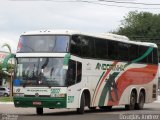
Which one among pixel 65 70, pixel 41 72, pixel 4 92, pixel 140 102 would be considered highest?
pixel 65 70

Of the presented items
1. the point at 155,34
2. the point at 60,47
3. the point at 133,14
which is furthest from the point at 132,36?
the point at 60,47

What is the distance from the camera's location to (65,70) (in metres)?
25.1

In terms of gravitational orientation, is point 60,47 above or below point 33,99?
above

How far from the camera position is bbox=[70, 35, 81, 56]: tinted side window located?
84.4ft

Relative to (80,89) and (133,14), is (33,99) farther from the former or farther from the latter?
(133,14)

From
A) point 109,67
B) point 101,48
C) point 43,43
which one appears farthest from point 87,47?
point 109,67

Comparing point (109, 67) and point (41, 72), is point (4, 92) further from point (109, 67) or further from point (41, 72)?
point (41, 72)

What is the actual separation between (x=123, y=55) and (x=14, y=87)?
754 centimetres

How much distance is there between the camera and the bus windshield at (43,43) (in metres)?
25.6

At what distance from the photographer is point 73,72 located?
2575 centimetres

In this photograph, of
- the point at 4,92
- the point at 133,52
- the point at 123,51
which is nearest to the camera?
the point at 123,51

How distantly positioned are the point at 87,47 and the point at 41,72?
2.79 m

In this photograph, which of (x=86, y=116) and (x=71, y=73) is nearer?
(x=86, y=116)

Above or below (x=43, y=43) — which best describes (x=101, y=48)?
below
